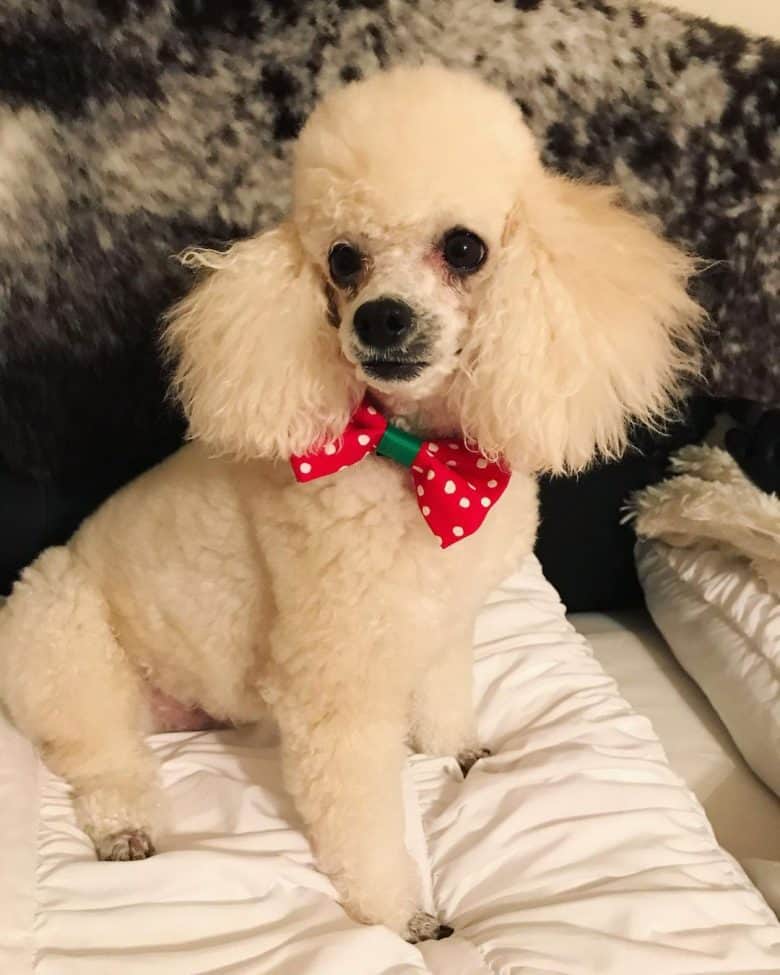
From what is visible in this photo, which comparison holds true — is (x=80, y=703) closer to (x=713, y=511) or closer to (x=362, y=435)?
(x=362, y=435)

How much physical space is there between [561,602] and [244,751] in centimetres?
58

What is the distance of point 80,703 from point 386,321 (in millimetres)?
545

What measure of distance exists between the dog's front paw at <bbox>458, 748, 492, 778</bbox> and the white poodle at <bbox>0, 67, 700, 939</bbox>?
0.18 m

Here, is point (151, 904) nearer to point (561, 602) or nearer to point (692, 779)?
point (692, 779)

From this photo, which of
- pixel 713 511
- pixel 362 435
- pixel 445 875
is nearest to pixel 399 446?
pixel 362 435

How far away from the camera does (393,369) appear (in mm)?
742

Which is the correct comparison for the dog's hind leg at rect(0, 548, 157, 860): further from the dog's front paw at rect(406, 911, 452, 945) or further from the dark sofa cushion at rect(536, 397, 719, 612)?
the dark sofa cushion at rect(536, 397, 719, 612)

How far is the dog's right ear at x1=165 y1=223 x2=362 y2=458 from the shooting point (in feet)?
2.63

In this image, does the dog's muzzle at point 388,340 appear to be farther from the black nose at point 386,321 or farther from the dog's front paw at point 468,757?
the dog's front paw at point 468,757

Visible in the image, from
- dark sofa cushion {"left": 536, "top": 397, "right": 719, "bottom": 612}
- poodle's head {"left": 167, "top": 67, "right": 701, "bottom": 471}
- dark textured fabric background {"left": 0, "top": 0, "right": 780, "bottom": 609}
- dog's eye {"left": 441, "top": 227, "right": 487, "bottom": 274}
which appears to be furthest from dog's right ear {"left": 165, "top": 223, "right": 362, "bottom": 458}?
dark sofa cushion {"left": 536, "top": 397, "right": 719, "bottom": 612}

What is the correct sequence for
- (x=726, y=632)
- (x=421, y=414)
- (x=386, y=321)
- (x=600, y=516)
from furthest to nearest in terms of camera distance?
1. (x=600, y=516)
2. (x=726, y=632)
3. (x=421, y=414)
4. (x=386, y=321)

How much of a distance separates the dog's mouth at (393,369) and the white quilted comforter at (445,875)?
0.49 metres

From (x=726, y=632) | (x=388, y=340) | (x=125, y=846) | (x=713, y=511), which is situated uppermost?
(x=388, y=340)

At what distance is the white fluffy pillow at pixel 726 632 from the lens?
1.09 meters
